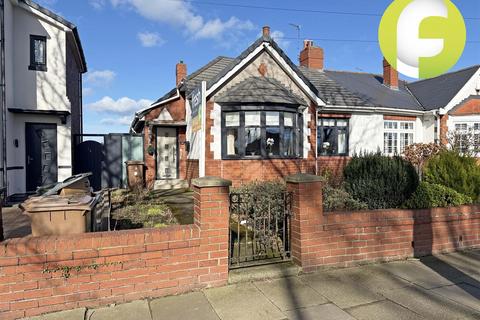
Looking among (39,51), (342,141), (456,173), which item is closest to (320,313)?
(456,173)

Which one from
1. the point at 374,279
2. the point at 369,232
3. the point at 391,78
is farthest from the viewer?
the point at 391,78

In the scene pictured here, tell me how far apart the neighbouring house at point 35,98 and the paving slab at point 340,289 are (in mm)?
9137

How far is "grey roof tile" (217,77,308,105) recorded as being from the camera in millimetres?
10602

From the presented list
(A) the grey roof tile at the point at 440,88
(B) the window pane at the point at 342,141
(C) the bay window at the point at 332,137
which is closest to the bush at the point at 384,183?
(C) the bay window at the point at 332,137

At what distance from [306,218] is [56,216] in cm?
303

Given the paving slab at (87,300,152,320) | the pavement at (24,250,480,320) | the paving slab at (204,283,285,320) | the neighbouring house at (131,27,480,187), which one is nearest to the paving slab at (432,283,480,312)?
the pavement at (24,250,480,320)

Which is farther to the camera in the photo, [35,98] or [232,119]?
[232,119]

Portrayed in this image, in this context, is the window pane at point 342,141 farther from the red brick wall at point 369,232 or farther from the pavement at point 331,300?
the pavement at point 331,300

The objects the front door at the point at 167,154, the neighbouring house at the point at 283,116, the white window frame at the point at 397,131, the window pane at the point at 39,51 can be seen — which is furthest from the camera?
the white window frame at the point at 397,131

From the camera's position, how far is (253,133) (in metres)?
10.9

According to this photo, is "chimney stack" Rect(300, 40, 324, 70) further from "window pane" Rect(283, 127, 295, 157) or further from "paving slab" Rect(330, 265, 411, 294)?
"paving slab" Rect(330, 265, 411, 294)

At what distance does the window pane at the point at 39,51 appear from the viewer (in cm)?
Result: 988

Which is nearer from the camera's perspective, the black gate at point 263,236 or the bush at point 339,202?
the black gate at point 263,236

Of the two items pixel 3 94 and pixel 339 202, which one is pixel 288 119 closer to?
pixel 339 202
